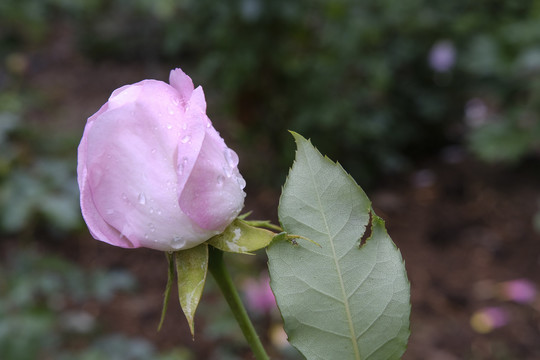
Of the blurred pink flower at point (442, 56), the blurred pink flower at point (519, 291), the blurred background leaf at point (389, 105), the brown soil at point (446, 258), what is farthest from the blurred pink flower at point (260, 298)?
the blurred pink flower at point (442, 56)

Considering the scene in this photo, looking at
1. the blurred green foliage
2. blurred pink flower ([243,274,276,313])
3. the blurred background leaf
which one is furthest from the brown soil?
the blurred green foliage

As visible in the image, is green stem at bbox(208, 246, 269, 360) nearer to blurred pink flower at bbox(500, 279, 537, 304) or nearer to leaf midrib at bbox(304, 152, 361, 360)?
leaf midrib at bbox(304, 152, 361, 360)

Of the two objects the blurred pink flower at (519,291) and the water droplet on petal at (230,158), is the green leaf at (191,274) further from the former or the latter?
the blurred pink flower at (519,291)

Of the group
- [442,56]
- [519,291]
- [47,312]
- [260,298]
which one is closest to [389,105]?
[442,56]

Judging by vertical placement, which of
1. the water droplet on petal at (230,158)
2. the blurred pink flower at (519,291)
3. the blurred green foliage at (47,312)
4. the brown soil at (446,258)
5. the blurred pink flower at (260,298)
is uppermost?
the water droplet on petal at (230,158)

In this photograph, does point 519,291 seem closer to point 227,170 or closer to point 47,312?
point 47,312

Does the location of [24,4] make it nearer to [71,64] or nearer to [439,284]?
[439,284]
